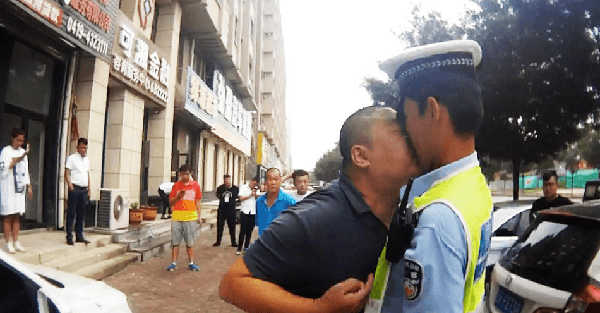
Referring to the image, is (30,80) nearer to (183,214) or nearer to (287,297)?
(183,214)

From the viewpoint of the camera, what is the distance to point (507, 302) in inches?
112

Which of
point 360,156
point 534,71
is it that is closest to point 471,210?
point 360,156

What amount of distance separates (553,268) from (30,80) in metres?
9.53

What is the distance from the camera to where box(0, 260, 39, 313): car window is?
2414 mm

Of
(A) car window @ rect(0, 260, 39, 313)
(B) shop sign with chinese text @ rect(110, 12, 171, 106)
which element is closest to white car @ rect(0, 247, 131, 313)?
(A) car window @ rect(0, 260, 39, 313)

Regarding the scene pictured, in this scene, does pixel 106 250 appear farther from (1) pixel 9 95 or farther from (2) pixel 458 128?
(2) pixel 458 128

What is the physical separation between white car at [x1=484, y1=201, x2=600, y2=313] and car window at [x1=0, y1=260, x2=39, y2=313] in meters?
2.90

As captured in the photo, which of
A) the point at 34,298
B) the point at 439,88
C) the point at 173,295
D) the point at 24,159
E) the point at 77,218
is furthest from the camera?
the point at 77,218

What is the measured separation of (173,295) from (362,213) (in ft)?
18.3

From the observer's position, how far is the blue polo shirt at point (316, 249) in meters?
1.25

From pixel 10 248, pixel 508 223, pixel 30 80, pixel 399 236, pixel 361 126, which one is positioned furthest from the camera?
pixel 30 80

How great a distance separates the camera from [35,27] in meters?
7.88

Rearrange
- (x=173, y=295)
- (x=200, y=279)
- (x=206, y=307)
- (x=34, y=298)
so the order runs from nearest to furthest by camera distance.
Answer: (x=34, y=298) → (x=206, y=307) → (x=173, y=295) → (x=200, y=279)

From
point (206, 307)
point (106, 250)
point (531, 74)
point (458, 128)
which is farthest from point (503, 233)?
point (531, 74)
